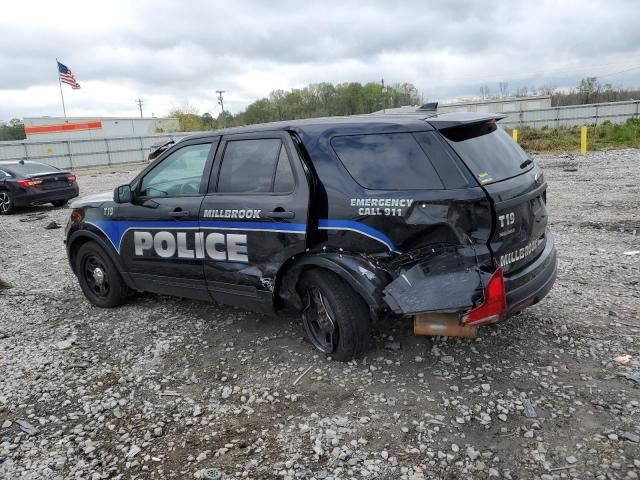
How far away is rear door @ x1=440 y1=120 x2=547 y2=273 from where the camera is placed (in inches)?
128

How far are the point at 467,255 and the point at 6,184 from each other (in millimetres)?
13419

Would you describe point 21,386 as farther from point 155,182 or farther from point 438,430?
point 438,430

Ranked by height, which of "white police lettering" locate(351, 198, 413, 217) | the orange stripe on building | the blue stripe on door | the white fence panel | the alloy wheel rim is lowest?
the alloy wheel rim

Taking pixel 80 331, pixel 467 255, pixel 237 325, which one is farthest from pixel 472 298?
pixel 80 331

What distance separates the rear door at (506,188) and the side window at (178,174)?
2167 millimetres

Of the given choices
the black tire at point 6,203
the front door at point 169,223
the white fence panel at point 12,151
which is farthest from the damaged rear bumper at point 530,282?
the white fence panel at point 12,151

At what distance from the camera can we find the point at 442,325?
335 centimetres

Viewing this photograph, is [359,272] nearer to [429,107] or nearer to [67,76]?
[429,107]

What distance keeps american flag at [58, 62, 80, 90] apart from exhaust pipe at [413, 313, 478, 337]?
43.7 metres

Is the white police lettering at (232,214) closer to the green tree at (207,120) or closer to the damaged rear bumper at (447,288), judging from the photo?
the damaged rear bumper at (447,288)

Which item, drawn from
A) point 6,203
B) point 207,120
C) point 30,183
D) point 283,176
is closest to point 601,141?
point 30,183

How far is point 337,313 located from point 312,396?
59 centimetres

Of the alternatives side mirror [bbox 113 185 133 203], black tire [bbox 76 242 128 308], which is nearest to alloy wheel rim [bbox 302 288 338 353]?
side mirror [bbox 113 185 133 203]

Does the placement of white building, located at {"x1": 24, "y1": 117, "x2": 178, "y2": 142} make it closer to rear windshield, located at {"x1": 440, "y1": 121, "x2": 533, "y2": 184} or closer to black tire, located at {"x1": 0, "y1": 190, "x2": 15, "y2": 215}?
black tire, located at {"x1": 0, "y1": 190, "x2": 15, "y2": 215}
